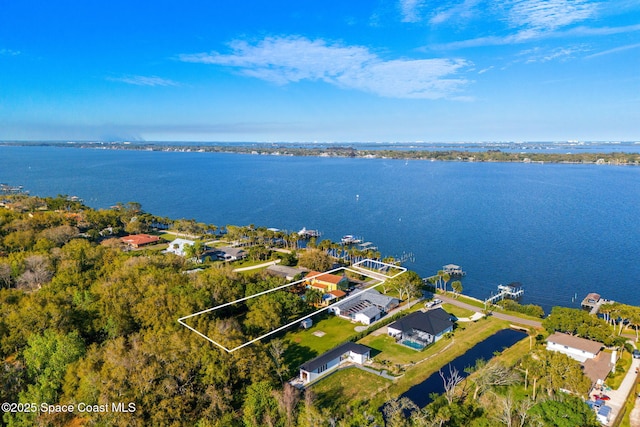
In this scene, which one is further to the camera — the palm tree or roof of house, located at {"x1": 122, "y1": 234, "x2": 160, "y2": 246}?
roof of house, located at {"x1": 122, "y1": 234, "x2": 160, "y2": 246}

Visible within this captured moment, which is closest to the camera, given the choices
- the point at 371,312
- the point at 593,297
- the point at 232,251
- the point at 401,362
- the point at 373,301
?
the point at 401,362

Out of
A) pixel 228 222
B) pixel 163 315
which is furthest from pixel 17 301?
pixel 228 222

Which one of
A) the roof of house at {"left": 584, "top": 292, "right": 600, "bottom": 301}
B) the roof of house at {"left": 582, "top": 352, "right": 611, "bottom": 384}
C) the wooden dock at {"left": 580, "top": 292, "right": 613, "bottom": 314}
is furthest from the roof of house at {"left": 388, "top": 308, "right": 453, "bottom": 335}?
the roof of house at {"left": 584, "top": 292, "right": 600, "bottom": 301}

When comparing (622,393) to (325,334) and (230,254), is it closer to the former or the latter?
(325,334)

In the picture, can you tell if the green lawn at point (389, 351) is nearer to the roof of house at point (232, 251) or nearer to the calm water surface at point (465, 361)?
the calm water surface at point (465, 361)

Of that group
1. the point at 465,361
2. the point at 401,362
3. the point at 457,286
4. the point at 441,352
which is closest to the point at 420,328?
the point at 441,352

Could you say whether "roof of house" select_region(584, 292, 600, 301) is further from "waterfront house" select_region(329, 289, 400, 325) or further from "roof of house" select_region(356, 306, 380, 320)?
"roof of house" select_region(356, 306, 380, 320)

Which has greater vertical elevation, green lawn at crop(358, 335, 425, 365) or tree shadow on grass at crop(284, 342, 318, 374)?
tree shadow on grass at crop(284, 342, 318, 374)
